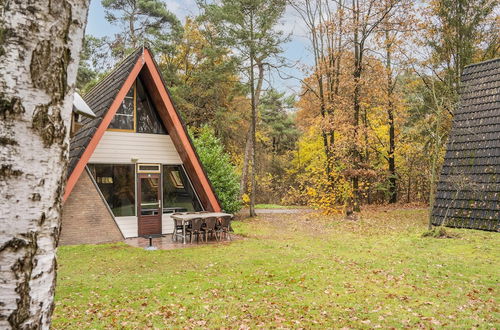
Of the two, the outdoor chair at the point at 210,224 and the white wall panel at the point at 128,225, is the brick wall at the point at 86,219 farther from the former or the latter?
the outdoor chair at the point at 210,224

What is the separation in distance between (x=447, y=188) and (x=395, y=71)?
585 inches

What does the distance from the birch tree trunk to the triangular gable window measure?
1199 centimetres

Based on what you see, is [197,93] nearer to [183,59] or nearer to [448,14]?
[183,59]

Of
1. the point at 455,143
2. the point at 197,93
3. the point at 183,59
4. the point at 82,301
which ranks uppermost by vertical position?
the point at 183,59

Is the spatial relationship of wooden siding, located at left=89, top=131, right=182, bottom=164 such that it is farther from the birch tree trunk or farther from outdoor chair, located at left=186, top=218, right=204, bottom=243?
the birch tree trunk

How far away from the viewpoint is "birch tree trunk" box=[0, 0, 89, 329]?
4.65ft

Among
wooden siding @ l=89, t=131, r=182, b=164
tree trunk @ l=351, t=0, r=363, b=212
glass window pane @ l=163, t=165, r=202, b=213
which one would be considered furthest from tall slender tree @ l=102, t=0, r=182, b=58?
glass window pane @ l=163, t=165, r=202, b=213

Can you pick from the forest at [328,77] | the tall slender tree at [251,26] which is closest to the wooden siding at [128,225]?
the forest at [328,77]

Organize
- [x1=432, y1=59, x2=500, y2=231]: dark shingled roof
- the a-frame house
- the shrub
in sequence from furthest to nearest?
the shrub < the a-frame house < [x1=432, y1=59, x2=500, y2=231]: dark shingled roof

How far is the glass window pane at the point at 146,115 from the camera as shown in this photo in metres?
13.4

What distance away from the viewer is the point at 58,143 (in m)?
1.56

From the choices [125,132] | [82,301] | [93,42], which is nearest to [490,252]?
[82,301]

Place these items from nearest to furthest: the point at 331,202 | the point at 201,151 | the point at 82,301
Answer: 1. the point at 82,301
2. the point at 201,151
3. the point at 331,202

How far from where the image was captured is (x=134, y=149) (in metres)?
13.2
